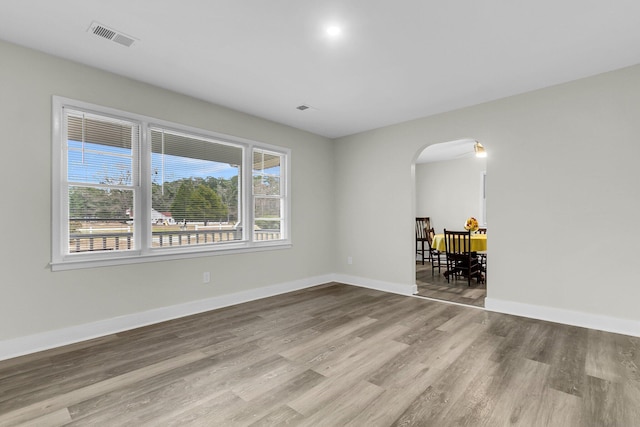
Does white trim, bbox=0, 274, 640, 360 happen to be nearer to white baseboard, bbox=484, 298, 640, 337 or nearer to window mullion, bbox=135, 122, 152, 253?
white baseboard, bbox=484, 298, 640, 337

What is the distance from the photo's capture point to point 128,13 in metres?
2.20

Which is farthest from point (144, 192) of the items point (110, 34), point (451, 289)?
point (451, 289)

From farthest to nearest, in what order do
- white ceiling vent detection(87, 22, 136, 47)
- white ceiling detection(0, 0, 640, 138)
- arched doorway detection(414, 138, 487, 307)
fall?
arched doorway detection(414, 138, 487, 307), white ceiling vent detection(87, 22, 136, 47), white ceiling detection(0, 0, 640, 138)

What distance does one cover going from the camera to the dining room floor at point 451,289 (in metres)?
4.31

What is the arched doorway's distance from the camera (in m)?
6.61

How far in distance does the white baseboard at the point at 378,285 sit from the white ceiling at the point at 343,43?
2.75 m

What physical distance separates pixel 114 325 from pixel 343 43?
11.4 feet

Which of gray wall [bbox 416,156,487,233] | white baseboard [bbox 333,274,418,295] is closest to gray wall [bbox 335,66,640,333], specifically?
white baseboard [bbox 333,274,418,295]

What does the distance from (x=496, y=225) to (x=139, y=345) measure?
4.16 m

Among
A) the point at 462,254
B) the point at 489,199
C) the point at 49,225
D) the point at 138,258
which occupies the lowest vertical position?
the point at 462,254

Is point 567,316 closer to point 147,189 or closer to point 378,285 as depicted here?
point 378,285

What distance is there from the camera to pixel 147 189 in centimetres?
334

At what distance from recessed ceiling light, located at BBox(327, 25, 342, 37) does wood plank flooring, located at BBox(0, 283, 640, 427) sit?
8.74ft

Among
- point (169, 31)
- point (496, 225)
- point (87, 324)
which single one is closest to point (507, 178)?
point (496, 225)
